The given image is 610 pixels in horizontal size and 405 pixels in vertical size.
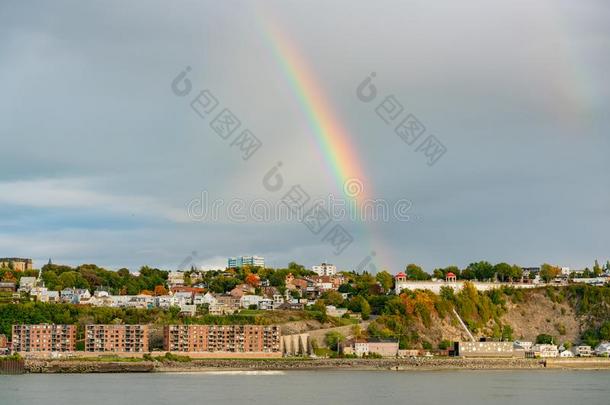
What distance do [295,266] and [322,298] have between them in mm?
28019

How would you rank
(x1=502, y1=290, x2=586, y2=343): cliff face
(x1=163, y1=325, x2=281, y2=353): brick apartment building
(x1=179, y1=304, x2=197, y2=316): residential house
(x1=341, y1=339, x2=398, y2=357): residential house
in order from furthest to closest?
(x1=502, y1=290, x2=586, y2=343): cliff face, (x1=179, y1=304, x2=197, y2=316): residential house, (x1=341, y1=339, x2=398, y2=357): residential house, (x1=163, y1=325, x2=281, y2=353): brick apartment building

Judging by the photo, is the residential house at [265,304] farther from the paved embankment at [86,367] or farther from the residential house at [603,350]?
the residential house at [603,350]

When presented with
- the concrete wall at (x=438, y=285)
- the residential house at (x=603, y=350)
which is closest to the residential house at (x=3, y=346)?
the concrete wall at (x=438, y=285)

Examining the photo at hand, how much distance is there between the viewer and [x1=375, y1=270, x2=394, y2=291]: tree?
104562 mm

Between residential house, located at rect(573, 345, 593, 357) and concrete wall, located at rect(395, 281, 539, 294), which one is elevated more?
concrete wall, located at rect(395, 281, 539, 294)

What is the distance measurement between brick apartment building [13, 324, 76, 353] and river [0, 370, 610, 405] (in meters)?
10.3

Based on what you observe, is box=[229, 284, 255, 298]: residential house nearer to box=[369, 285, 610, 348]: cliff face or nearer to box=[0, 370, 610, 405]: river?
box=[369, 285, 610, 348]: cliff face

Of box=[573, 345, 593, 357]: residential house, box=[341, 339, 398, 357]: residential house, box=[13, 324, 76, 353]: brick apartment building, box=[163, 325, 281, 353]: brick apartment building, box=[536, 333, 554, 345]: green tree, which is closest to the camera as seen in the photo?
box=[13, 324, 76, 353]: brick apartment building

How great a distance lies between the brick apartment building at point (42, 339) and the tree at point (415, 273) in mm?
42583

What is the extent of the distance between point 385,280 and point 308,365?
31.5 metres

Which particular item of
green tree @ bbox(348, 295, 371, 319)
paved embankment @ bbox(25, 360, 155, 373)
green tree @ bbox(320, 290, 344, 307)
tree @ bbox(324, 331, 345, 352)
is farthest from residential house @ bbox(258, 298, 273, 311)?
paved embankment @ bbox(25, 360, 155, 373)

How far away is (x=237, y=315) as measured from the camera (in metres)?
90.1

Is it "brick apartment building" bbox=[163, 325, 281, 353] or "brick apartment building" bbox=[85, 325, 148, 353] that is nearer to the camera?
"brick apartment building" bbox=[85, 325, 148, 353]

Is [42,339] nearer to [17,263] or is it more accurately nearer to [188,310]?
[188,310]
